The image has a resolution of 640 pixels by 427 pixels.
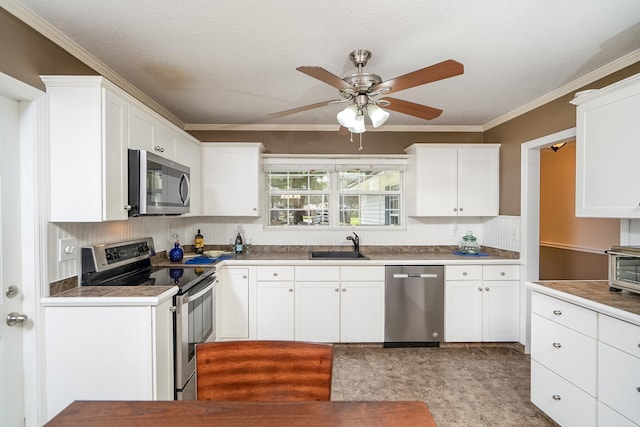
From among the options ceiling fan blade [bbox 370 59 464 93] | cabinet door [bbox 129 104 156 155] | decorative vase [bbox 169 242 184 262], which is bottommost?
decorative vase [bbox 169 242 184 262]

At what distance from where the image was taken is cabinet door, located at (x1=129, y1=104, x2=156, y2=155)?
2.12m

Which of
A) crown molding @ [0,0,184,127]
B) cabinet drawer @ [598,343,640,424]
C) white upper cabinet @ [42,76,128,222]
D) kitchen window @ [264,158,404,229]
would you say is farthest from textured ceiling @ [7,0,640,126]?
cabinet drawer @ [598,343,640,424]

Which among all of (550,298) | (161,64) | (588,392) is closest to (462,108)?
(550,298)

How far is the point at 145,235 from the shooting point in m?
2.88

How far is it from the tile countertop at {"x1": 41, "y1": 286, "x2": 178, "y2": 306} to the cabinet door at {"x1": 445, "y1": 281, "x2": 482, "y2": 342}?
2.69 metres

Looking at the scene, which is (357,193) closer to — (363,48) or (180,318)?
(363,48)

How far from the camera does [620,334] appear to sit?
1.60 metres

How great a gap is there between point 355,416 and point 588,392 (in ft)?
5.52

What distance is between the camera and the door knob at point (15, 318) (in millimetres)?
1639

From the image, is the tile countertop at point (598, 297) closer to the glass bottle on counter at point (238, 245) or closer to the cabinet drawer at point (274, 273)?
the cabinet drawer at point (274, 273)

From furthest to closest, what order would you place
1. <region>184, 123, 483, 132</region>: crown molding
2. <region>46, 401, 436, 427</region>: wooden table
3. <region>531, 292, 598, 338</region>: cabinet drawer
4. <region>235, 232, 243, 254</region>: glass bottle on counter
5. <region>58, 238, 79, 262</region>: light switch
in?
<region>184, 123, 483, 132</region>: crown molding
<region>235, 232, 243, 254</region>: glass bottle on counter
<region>58, 238, 79, 262</region>: light switch
<region>531, 292, 598, 338</region>: cabinet drawer
<region>46, 401, 436, 427</region>: wooden table

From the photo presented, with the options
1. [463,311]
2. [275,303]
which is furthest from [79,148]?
[463,311]

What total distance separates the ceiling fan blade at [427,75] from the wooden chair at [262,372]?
1332mm

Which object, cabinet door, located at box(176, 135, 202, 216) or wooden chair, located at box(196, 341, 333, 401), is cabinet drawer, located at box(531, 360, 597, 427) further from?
cabinet door, located at box(176, 135, 202, 216)
